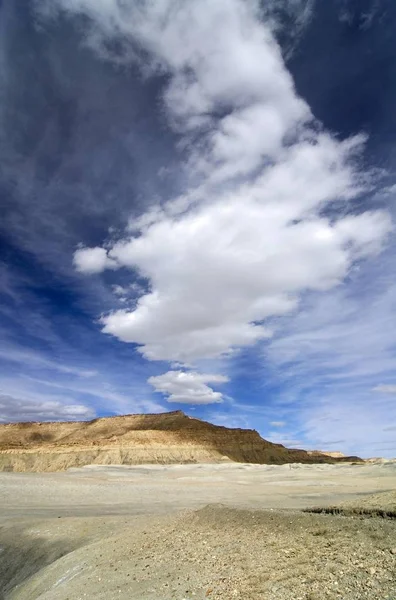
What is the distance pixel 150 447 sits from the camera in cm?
10062

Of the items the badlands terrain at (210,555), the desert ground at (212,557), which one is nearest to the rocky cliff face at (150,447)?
the badlands terrain at (210,555)

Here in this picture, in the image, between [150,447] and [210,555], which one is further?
[150,447]

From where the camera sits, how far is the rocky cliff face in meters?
94.3

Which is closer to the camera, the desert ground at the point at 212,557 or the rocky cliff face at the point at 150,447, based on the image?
the desert ground at the point at 212,557

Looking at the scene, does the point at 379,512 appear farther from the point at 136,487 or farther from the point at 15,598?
the point at 136,487

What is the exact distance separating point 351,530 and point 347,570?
2.45 meters

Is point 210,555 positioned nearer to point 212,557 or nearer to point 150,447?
point 212,557

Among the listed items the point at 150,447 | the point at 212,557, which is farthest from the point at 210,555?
the point at 150,447

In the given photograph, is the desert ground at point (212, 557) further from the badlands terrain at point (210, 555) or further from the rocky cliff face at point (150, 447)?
the rocky cliff face at point (150, 447)

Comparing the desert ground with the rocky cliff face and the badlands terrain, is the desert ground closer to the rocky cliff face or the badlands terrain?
the badlands terrain

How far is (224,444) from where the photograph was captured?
110 meters

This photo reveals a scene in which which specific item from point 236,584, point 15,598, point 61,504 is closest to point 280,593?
point 236,584

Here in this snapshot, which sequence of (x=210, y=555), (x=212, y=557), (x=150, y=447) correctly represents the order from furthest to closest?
(x=150, y=447)
(x=210, y=555)
(x=212, y=557)

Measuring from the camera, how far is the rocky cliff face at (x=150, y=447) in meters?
94.3
